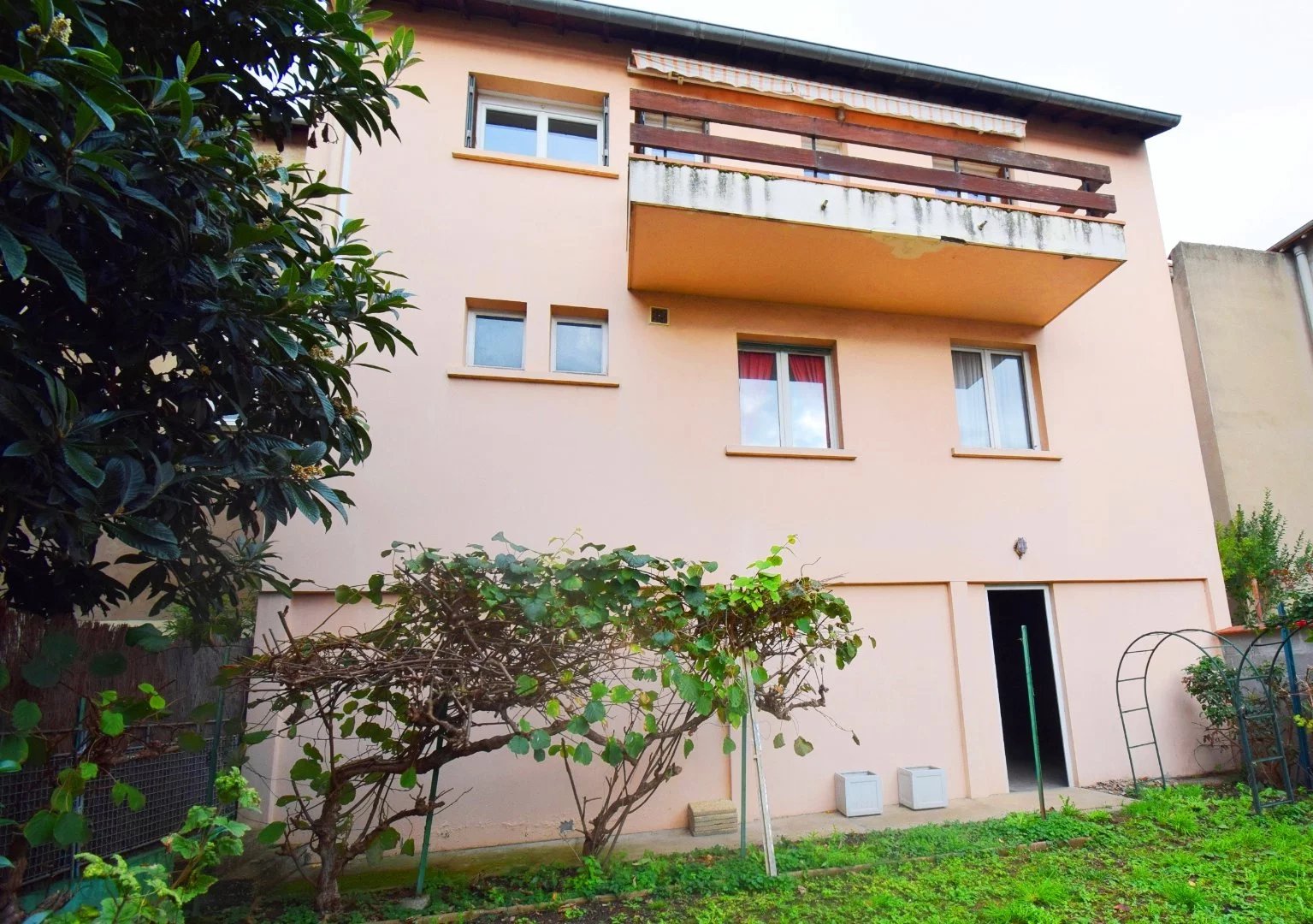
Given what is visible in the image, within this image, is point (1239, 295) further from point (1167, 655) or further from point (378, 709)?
point (378, 709)

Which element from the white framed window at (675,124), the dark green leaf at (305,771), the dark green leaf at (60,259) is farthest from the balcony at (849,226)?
the dark green leaf at (305,771)

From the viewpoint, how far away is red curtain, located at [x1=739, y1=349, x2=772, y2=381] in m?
8.30

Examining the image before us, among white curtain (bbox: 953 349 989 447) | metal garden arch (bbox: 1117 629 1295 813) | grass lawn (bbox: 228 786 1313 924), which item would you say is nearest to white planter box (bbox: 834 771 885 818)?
grass lawn (bbox: 228 786 1313 924)

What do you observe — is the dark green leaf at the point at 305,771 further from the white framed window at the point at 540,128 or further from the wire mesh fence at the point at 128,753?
the white framed window at the point at 540,128

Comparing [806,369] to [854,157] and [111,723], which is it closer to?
[854,157]

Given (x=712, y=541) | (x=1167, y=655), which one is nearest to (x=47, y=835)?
(x=712, y=541)

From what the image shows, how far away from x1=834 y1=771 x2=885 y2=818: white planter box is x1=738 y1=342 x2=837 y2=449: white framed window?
3415 mm

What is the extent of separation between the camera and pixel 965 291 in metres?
8.26

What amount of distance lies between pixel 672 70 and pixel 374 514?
5996mm

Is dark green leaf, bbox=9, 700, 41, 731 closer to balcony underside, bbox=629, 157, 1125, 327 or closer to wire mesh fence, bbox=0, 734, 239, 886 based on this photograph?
wire mesh fence, bbox=0, 734, 239, 886

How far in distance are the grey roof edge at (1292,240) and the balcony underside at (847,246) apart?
7895mm

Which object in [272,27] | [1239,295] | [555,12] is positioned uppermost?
[555,12]

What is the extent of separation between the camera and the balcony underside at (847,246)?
7066 millimetres

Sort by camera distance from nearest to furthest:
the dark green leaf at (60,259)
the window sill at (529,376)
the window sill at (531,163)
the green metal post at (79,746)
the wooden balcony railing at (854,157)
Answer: the dark green leaf at (60,259)
the green metal post at (79,746)
the window sill at (529,376)
the wooden balcony railing at (854,157)
the window sill at (531,163)
